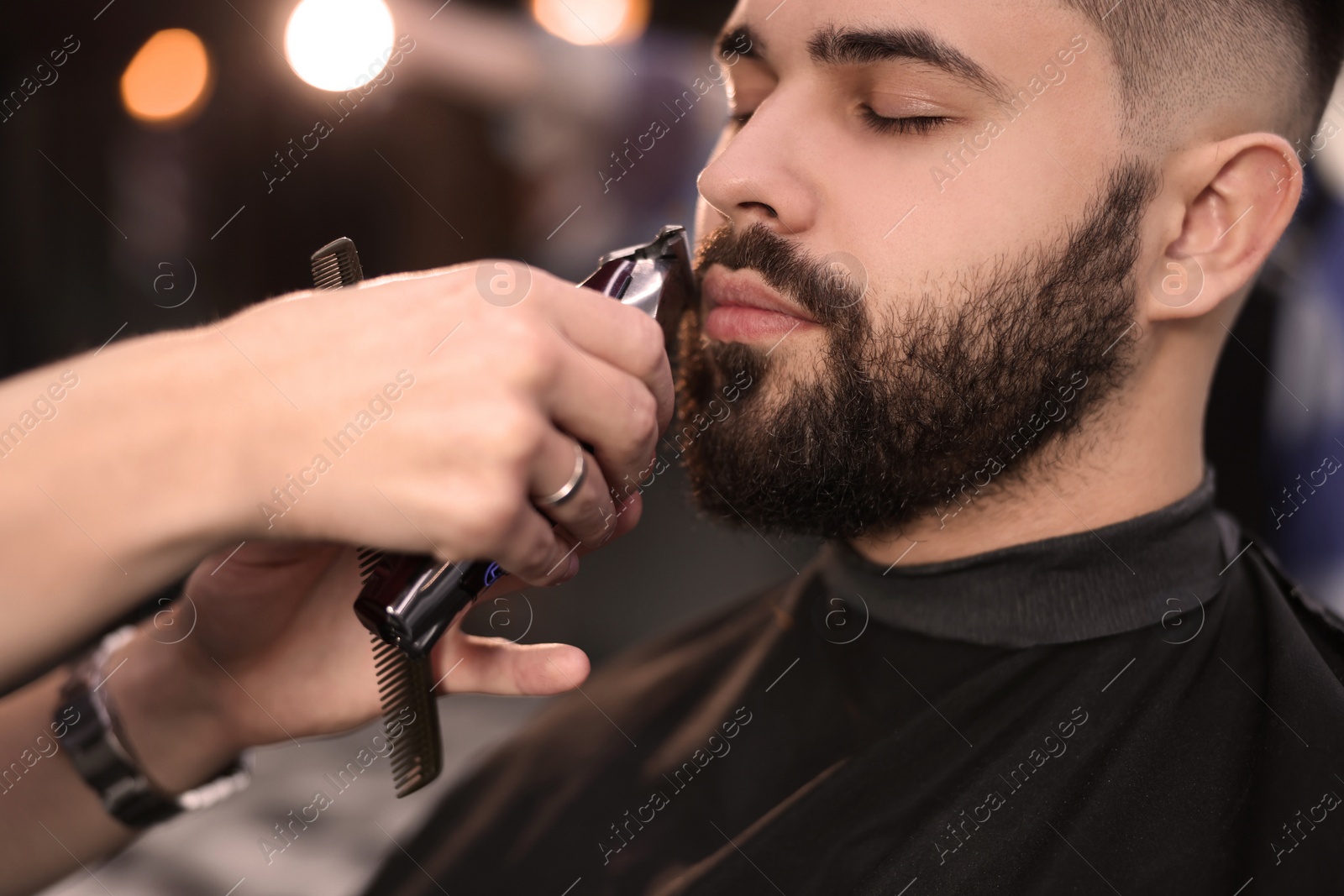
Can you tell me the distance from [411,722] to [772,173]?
71cm

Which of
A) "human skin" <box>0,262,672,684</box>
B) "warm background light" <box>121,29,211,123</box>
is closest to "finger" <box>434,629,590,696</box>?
"human skin" <box>0,262,672,684</box>

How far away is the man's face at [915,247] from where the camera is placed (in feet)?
3.34

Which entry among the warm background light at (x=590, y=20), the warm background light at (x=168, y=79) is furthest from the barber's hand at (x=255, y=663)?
the warm background light at (x=590, y=20)

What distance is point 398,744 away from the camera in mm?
884

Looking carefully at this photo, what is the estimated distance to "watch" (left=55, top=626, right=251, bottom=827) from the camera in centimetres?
109

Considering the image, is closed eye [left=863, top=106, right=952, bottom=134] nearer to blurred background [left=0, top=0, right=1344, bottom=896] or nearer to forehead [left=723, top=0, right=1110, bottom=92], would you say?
forehead [left=723, top=0, right=1110, bottom=92]

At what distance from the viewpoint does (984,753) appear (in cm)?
106

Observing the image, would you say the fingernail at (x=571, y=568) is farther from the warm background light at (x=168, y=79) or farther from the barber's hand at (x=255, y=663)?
the warm background light at (x=168, y=79)

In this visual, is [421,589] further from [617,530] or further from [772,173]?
[772,173]

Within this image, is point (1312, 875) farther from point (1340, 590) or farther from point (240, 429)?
point (1340, 590)

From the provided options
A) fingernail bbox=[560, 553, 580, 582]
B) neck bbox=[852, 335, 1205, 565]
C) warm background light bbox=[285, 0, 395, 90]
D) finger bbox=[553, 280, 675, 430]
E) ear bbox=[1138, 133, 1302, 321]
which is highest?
warm background light bbox=[285, 0, 395, 90]

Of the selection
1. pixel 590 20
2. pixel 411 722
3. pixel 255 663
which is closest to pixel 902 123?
pixel 411 722

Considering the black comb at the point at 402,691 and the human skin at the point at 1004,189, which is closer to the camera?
the black comb at the point at 402,691

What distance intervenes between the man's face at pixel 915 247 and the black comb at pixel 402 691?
46 centimetres
